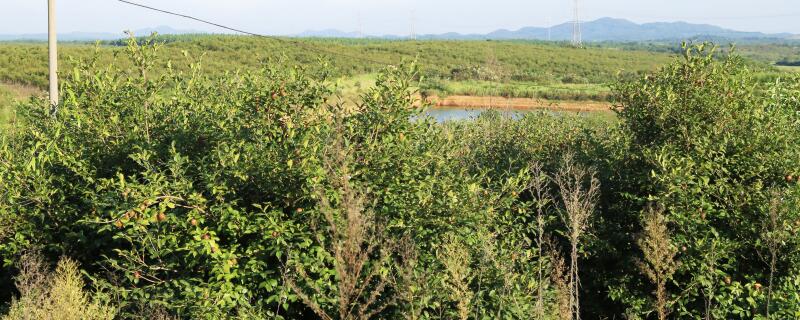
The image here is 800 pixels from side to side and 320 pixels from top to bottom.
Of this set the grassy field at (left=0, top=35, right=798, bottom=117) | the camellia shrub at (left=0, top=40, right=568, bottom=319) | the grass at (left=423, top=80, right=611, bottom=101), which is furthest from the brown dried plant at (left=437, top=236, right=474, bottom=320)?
the grass at (left=423, top=80, right=611, bottom=101)

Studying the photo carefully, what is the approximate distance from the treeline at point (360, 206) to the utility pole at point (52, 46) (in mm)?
699

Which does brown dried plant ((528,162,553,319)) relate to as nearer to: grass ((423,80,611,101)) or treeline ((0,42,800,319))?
treeline ((0,42,800,319))

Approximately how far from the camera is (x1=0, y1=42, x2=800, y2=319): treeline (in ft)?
21.4

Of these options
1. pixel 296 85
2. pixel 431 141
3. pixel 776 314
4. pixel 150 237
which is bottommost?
pixel 776 314

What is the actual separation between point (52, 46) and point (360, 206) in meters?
7.82

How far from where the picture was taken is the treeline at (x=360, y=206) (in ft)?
21.4

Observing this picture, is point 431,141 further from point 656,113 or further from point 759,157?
point 759,157

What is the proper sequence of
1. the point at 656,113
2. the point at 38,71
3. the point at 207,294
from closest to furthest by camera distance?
the point at 207,294 → the point at 656,113 → the point at 38,71

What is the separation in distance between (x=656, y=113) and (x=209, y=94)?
629 centimetres

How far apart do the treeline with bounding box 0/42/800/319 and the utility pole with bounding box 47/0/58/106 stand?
70 cm

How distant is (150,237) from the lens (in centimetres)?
645

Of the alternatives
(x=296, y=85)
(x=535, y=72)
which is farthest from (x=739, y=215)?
(x=535, y=72)

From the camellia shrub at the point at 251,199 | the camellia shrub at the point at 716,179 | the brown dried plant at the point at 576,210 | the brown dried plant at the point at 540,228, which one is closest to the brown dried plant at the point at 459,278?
the camellia shrub at the point at 251,199

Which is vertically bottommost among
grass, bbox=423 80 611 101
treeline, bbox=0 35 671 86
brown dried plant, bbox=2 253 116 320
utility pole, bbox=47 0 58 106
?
brown dried plant, bbox=2 253 116 320
